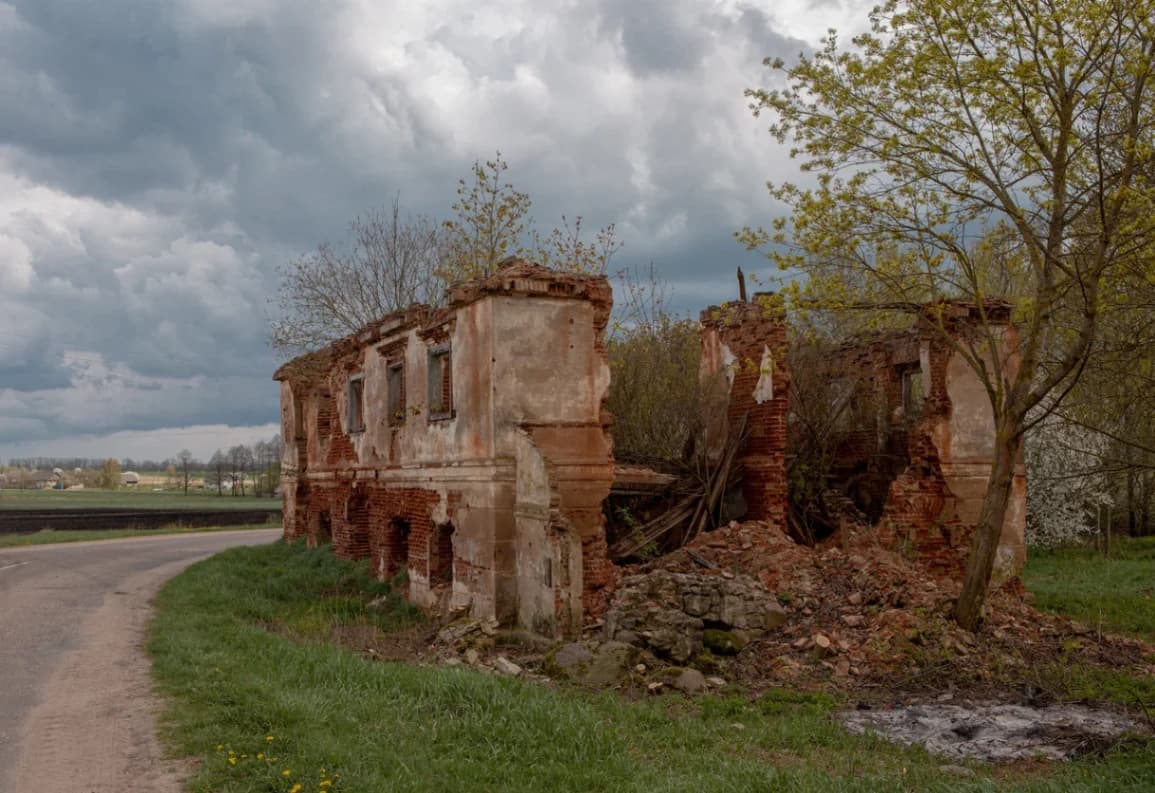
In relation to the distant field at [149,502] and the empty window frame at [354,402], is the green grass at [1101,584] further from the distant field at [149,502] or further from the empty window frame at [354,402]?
the distant field at [149,502]

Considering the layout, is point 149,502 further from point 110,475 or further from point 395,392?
point 395,392

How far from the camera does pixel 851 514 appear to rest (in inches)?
709

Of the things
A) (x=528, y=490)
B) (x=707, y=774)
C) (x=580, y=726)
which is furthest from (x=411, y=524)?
(x=707, y=774)

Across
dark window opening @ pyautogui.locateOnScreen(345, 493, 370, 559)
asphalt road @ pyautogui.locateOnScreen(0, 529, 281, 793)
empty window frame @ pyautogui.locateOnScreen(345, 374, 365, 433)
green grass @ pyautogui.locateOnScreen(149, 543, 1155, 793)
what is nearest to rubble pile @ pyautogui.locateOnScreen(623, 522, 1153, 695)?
green grass @ pyautogui.locateOnScreen(149, 543, 1155, 793)

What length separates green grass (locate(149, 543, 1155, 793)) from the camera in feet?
23.2

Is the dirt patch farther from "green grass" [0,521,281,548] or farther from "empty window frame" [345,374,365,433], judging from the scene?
"green grass" [0,521,281,548]

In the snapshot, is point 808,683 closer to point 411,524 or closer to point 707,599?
point 707,599

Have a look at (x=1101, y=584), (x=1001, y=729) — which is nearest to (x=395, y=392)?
(x=1001, y=729)

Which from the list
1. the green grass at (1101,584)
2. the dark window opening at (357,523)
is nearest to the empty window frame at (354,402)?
the dark window opening at (357,523)

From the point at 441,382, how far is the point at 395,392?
8.90 feet

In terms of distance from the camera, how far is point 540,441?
14109mm

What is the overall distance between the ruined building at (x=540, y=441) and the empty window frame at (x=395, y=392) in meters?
0.05

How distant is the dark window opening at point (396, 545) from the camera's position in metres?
19.0

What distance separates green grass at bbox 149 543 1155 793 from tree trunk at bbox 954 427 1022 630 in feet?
10.5
